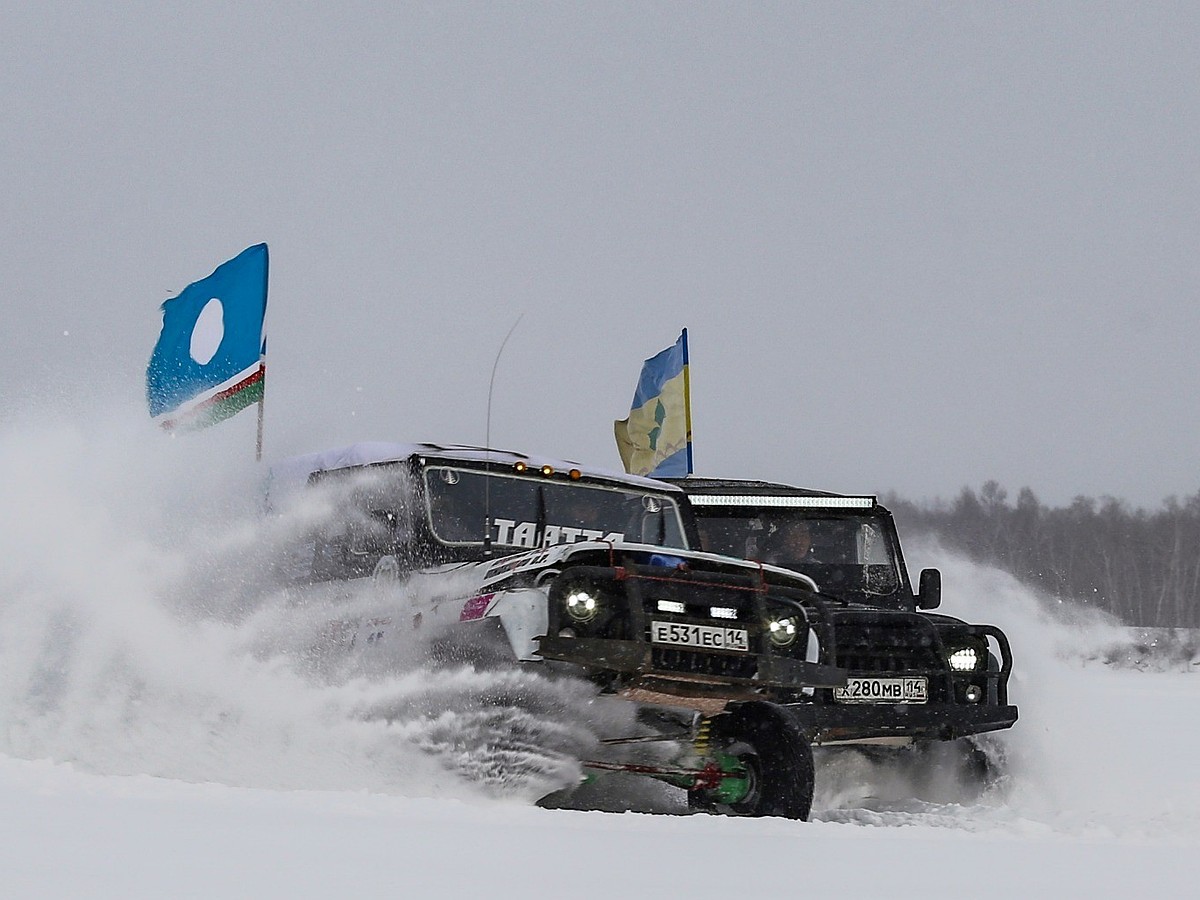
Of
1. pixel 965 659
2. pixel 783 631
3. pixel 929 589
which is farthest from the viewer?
pixel 929 589

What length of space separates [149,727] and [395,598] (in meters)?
1.24

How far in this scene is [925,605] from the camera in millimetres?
8758

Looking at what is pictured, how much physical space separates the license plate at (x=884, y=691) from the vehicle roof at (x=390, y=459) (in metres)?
1.58

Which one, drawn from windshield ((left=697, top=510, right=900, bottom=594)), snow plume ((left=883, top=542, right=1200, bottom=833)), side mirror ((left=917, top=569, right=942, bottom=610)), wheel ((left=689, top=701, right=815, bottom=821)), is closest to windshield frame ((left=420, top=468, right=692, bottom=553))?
wheel ((left=689, top=701, right=815, bottom=821))

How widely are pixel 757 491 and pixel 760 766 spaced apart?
3443 mm

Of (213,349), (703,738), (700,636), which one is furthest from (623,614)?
(213,349)

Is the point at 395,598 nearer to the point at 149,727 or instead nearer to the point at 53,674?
the point at 149,727

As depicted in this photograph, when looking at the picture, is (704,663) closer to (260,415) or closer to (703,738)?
(703,738)

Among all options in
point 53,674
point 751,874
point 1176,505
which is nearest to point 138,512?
point 53,674

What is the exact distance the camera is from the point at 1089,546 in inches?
2739

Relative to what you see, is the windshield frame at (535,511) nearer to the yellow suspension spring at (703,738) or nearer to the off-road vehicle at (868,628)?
the yellow suspension spring at (703,738)

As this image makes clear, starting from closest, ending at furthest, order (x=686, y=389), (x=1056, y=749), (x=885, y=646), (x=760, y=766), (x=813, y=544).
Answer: (x=760, y=766) < (x=885, y=646) < (x=1056, y=749) < (x=813, y=544) < (x=686, y=389)

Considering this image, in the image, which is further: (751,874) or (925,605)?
(925,605)

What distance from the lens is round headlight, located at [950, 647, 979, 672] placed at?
7.70m
